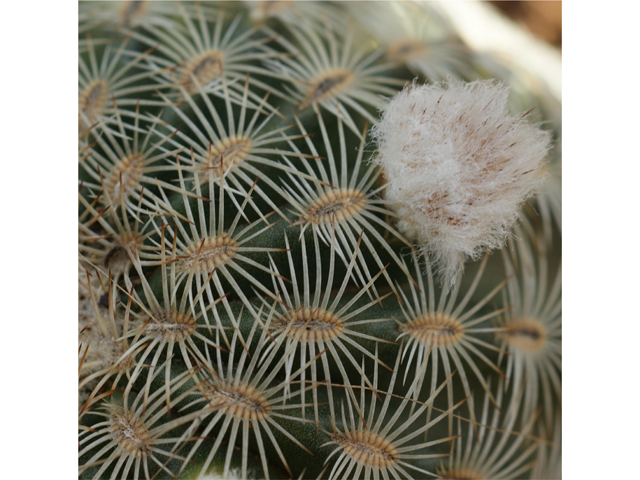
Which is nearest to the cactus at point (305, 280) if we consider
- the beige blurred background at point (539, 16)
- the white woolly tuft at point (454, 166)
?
the white woolly tuft at point (454, 166)

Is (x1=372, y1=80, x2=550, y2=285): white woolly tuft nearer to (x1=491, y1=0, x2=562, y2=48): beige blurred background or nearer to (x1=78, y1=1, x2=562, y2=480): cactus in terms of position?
(x1=78, y1=1, x2=562, y2=480): cactus

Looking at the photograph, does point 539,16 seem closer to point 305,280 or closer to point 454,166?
point 454,166

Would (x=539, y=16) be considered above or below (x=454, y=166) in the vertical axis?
above

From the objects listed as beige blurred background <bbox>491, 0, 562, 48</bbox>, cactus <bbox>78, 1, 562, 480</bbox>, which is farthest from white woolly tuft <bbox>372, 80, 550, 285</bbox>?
beige blurred background <bbox>491, 0, 562, 48</bbox>

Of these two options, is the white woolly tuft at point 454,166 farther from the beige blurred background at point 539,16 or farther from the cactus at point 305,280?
the beige blurred background at point 539,16

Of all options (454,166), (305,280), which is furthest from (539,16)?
(305,280)

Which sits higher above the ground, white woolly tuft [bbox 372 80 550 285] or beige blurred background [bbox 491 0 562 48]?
beige blurred background [bbox 491 0 562 48]
